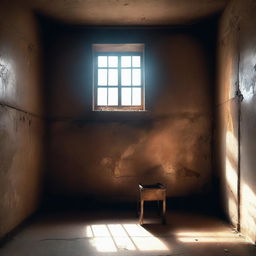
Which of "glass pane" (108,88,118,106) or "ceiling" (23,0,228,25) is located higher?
"ceiling" (23,0,228,25)

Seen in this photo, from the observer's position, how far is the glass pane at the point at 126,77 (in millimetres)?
6574

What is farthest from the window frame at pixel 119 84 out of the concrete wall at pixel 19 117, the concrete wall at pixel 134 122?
the concrete wall at pixel 19 117

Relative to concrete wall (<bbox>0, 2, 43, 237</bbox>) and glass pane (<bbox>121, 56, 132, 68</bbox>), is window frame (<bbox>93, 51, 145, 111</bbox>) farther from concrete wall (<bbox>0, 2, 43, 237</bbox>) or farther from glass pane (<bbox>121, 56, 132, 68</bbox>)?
concrete wall (<bbox>0, 2, 43, 237</bbox>)

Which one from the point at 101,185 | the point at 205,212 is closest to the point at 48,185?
the point at 101,185

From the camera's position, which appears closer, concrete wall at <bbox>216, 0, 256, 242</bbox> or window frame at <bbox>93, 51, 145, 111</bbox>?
concrete wall at <bbox>216, 0, 256, 242</bbox>

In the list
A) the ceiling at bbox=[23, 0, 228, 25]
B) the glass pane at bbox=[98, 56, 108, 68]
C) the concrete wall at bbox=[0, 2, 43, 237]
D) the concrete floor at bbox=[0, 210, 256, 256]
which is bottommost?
the concrete floor at bbox=[0, 210, 256, 256]

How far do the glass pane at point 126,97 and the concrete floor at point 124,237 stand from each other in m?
2.35

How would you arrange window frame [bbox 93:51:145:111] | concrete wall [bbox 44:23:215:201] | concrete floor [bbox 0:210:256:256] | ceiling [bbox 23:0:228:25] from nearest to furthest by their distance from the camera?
concrete floor [bbox 0:210:256:256], ceiling [bbox 23:0:228:25], concrete wall [bbox 44:23:215:201], window frame [bbox 93:51:145:111]

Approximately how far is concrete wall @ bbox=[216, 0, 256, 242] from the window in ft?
5.67

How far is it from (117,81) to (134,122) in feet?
3.26

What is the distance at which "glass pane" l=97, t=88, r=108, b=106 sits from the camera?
21.5 feet

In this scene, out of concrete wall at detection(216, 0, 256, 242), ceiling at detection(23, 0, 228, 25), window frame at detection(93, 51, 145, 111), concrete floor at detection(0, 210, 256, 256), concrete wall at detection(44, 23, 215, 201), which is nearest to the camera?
concrete floor at detection(0, 210, 256, 256)

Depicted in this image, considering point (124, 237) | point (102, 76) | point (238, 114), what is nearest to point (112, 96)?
point (102, 76)

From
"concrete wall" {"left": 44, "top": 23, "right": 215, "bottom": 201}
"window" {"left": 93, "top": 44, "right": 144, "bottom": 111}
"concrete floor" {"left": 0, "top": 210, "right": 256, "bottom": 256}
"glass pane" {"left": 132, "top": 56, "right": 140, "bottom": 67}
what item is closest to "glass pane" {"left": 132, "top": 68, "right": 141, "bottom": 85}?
"window" {"left": 93, "top": 44, "right": 144, "bottom": 111}
